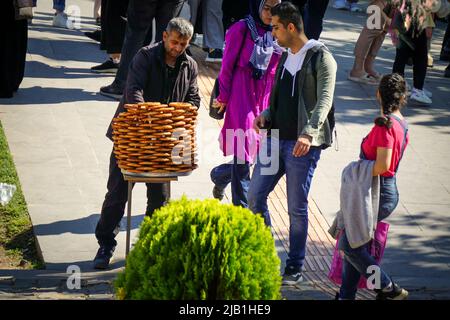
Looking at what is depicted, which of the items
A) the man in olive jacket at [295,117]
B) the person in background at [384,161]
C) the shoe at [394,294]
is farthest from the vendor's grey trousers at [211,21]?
the shoe at [394,294]

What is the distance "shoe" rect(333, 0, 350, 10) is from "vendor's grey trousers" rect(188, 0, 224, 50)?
5416mm

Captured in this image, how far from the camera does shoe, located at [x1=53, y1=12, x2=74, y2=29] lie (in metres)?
14.3

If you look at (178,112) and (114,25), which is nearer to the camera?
(178,112)

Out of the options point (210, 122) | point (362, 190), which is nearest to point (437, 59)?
point (210, 122)

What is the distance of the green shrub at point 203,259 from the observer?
4938 millimetres

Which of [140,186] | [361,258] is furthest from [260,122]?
[140,186]

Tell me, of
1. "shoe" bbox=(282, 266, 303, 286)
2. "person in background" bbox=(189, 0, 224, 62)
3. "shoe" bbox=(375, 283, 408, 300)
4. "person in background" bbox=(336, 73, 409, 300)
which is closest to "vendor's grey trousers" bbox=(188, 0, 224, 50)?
"person in background" bbox=(189, 0, 224, 62)

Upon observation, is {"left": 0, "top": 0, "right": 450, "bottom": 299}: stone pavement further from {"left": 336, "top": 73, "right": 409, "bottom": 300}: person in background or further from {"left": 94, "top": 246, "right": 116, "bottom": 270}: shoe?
{"left": 336, "top": 73, "right": 409, "bottom": 300}: person in background

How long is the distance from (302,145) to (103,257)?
1795 millimetres

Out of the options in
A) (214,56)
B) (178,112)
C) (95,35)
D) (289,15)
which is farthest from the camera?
(95,35)

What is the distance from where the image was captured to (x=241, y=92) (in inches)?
315

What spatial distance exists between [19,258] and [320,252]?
97.4 inches

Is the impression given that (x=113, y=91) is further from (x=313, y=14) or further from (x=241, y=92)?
(x=241, y=92)

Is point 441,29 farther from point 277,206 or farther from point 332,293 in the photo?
point 332,293
